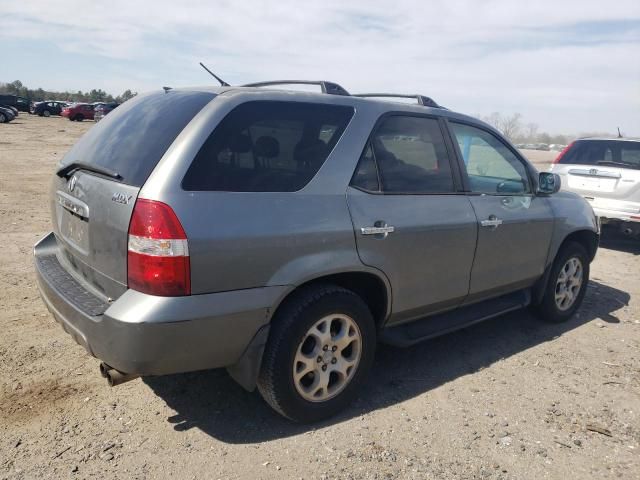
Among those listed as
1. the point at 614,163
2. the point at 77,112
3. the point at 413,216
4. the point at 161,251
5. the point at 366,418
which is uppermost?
the point at 614,163

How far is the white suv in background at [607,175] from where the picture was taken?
7.60 meters

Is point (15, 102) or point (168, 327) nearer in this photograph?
point (168, 327)

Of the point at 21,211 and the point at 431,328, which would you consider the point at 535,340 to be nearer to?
the point at 431,328

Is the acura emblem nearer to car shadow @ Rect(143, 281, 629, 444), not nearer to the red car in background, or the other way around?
car shadow @ Rect(143, 281, 629, 444)

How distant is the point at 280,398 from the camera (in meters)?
2.92

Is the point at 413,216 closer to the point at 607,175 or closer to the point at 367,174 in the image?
the point at 367,174

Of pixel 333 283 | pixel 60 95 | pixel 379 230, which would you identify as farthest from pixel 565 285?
pixel 60 95

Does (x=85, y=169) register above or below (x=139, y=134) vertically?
below

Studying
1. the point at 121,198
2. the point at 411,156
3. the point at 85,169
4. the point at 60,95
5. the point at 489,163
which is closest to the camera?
the point at 121,198

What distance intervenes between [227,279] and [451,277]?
176 cm

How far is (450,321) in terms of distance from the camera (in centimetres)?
A: 386

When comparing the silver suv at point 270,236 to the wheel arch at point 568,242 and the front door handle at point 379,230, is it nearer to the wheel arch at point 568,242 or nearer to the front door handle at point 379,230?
the front door handle at point 379,230

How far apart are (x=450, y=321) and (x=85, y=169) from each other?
8.53 feet

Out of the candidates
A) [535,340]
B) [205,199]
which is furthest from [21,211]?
[535,340]
